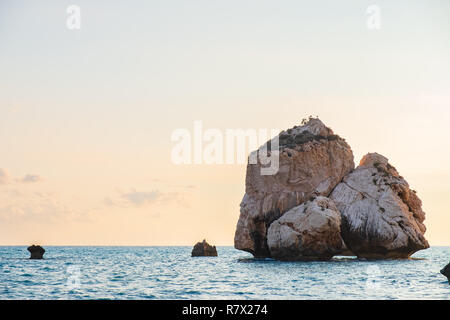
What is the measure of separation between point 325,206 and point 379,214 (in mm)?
5654

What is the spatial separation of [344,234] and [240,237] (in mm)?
12791

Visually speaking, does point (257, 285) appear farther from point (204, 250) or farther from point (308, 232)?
point (204, 250)

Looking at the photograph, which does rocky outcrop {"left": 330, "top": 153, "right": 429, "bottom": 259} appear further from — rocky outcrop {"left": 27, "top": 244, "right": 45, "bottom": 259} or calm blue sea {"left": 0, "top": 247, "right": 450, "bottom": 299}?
rocky outcrop {"left": 27, "top": 244, "right": 45, "bottom": 259}

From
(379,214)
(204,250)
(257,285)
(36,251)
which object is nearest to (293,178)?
(379,214)

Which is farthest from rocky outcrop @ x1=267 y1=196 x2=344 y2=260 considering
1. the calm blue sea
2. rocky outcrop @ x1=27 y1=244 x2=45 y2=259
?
rocky outcrop @ x1=27 y1=244 x2=45 y2=259

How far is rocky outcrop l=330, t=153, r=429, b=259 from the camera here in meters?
63.0

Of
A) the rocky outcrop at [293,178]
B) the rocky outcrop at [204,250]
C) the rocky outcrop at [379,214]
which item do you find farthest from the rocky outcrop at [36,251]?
the rocky outcrop at [379,214]

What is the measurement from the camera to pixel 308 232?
6094cm

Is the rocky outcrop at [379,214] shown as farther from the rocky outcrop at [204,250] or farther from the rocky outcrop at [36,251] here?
the rocky outcrop at [36,251]

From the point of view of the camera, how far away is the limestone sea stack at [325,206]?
6206cm
